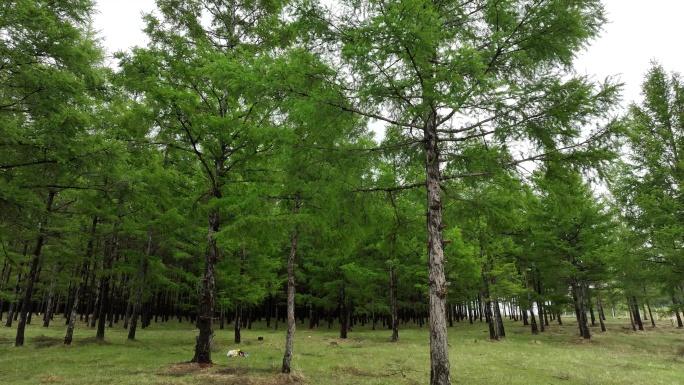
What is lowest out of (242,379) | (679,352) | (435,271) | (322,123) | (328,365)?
(679,352)

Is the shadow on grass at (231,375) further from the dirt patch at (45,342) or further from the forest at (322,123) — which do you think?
the dirt patch at (45,342)

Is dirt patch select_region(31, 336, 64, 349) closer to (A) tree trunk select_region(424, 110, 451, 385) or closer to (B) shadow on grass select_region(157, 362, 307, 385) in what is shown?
(B) shadow on grass select_region(157, 362, 307, 385)

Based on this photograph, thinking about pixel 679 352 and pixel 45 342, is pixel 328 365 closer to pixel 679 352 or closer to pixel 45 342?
pixel 45 342

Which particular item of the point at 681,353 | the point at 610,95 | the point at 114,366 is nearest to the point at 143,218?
the point at 114,366

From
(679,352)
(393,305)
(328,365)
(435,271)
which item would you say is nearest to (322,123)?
(435,271)

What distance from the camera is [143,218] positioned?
62.1ft

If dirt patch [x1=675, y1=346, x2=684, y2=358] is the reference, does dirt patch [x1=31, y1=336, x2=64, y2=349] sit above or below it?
above

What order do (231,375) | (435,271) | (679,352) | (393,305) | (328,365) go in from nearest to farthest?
1. (435,271)
2. (231,375)
3. (328,365)
4. (679,352)
5. (393,305)

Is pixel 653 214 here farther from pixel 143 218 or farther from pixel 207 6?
pixel 143 218

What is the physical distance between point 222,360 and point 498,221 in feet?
40.1

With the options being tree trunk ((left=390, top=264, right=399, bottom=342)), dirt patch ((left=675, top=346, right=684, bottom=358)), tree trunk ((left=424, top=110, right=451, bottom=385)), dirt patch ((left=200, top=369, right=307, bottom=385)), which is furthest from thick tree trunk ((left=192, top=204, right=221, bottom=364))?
dirt patch ((left=675, top=346, right=684, bottom=358))

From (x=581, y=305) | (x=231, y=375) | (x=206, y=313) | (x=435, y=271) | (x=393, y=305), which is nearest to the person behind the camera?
(x=435, y=271)

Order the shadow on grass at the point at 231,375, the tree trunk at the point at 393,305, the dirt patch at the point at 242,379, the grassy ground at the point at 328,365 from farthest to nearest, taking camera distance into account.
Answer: the tree trunk at the point at 393,305 < the grassy ground at the point at 328,365 < the shadow on grass at the point at 231,375 < the dirt patch at the point at 242,379

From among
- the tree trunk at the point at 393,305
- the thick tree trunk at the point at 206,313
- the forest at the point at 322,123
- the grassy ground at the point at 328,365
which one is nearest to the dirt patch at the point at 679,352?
the grassy ground at the point at 328,365
